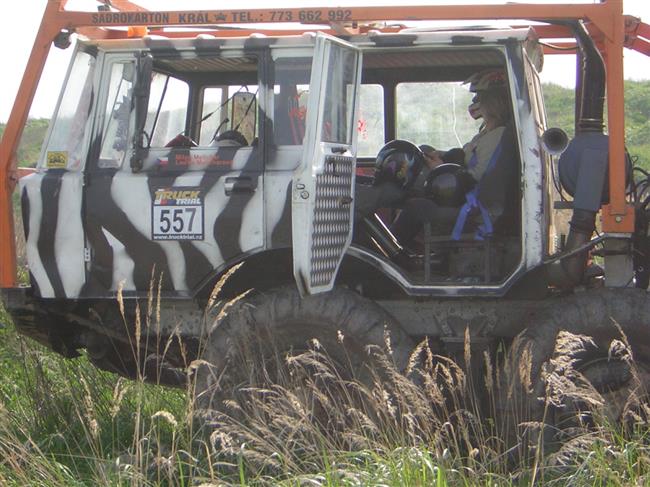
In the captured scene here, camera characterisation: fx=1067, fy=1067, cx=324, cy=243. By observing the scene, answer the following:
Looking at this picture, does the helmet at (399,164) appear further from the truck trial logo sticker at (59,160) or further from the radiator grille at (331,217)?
the truck trial logo sticker at (59,160)

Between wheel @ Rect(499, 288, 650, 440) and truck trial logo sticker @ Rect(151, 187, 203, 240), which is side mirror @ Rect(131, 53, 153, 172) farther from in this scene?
wheel @ Rect(499, 288, 650, 440)

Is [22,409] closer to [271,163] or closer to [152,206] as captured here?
[152,206]

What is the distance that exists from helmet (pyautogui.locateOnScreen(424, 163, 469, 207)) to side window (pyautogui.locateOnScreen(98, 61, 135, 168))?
1731mm

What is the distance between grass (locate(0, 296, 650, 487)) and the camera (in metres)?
4.39

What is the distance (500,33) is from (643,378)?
1919 millimetres

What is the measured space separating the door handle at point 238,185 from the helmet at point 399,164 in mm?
970

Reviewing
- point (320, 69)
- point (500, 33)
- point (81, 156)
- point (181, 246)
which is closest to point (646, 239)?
point (500, 33)

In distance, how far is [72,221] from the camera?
5.85m

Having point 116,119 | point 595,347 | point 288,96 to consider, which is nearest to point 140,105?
point 116,119

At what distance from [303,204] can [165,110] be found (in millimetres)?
1559

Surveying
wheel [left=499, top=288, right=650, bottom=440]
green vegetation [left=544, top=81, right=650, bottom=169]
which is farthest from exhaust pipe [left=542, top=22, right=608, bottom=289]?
green vegetation [left=544, top=81, right=650, bottom=169]

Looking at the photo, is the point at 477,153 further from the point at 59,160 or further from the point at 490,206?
the point at 59,160

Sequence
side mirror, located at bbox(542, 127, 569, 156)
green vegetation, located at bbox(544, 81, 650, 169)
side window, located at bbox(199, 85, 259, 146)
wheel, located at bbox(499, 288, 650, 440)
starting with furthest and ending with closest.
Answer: green vegetation, located at bbox(544, 81, 650, 169) → side window, located at bbox(199, 85, 259, 146) → side mirror, located at bbox(542, 127, 569, 156) → wheel, located at bbox(499, 288, 650, 440)

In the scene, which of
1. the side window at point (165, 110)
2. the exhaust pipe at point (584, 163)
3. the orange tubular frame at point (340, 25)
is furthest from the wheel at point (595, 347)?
the side window at point (165, 110)
